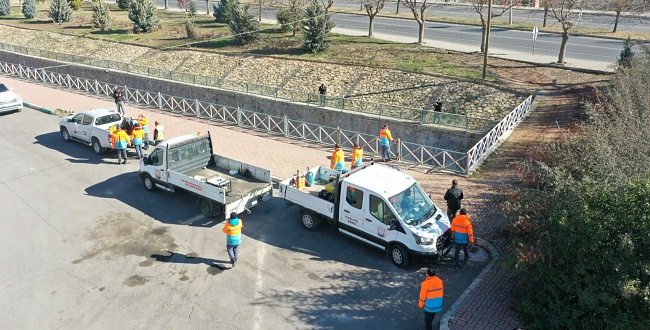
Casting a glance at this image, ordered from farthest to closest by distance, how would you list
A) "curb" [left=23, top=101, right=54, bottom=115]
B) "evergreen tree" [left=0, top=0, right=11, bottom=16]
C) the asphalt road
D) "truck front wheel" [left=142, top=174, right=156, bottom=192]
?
"evergreen tree" [left=0, top=0, right=11, bottom=16] < "curb" [left=23, top=101, right=54, bottom=115] < "truck front wheel" [left=142, top=174, right=156, bottom=192] < the asphalt road

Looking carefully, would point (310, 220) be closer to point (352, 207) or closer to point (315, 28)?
point (352, 207)

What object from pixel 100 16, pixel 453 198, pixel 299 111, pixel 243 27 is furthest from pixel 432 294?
pixel 100 16

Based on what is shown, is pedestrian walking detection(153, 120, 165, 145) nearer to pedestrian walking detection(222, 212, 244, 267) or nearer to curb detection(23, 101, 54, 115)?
curb detection(23, 101, 54, 115)

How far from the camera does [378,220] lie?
1197 cm

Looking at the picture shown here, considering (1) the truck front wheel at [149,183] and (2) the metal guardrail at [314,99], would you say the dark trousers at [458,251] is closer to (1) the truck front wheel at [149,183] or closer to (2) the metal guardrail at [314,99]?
(1) the truck front wheel at [149,183]

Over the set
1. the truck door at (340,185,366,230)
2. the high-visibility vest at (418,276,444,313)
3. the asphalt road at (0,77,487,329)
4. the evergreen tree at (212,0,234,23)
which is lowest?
the asphalt road at (0,77,487,329)

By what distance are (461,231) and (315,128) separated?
47.4 ft

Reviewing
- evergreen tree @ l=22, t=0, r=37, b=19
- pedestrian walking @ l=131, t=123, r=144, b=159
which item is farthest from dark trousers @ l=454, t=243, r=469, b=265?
evergreen tree @ l=22, t=0, r=37, b=19

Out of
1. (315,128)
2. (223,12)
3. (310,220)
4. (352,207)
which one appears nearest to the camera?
(352,207)

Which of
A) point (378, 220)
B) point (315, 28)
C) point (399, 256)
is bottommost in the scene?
point (399, 256)

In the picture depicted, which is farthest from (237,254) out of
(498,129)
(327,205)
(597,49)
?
(597,49)

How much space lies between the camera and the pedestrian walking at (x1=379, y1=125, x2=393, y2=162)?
18.2 metres

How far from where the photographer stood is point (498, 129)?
64.8 feet

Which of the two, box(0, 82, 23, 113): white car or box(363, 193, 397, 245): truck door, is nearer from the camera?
box(363, 193, 397, 245): truck door
